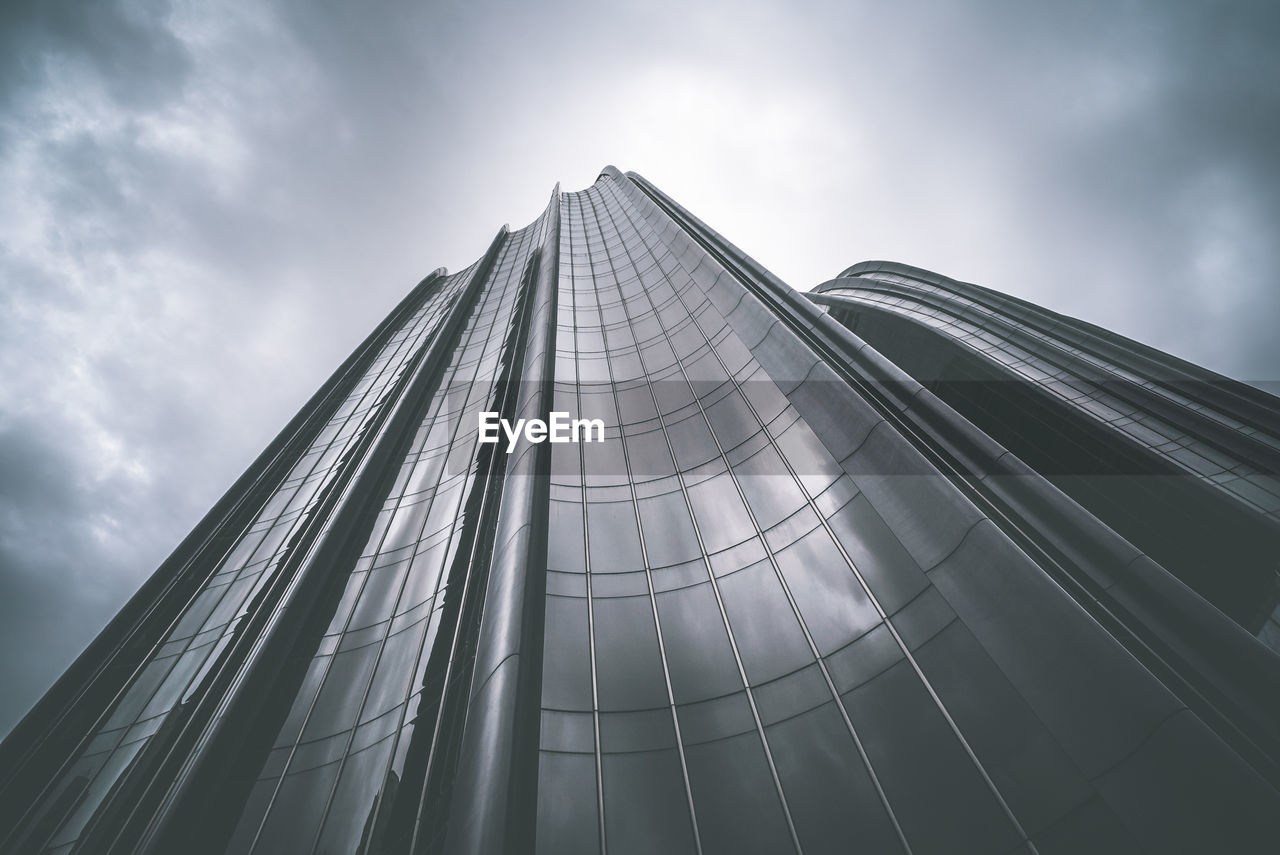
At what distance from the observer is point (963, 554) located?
334 inches

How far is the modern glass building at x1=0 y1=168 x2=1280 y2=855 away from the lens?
655 centimetres

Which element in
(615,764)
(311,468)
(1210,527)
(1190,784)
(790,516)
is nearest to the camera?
(1190,784)

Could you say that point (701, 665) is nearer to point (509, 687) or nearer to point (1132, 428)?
point (509, 687)

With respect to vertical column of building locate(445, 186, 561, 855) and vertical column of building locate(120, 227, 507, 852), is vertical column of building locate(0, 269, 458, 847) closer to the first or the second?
vertical column of building locate(120, 227, 507, 852)

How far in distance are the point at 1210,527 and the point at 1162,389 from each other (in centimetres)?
724

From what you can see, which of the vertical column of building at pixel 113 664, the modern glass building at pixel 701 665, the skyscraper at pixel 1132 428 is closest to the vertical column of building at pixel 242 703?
the modern glass building at pixel 701 665

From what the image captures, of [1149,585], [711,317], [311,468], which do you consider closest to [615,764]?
[1149,585]

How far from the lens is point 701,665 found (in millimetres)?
9484

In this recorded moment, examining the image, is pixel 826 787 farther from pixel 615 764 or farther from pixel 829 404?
pixel 829 404

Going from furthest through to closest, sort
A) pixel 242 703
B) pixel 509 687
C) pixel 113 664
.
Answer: pixel 113 664, pixel 242 703, pixel 509 687

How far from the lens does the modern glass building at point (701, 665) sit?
21.5ft

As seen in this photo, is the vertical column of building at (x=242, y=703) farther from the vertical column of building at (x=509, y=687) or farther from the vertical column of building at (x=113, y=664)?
the vertical column of building at (x=509, y=687)

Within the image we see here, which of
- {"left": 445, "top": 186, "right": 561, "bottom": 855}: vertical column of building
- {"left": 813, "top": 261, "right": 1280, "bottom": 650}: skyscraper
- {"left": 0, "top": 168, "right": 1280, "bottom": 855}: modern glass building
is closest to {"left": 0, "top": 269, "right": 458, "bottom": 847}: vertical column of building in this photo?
{"left": 0, "top": 168, "right": 1280, "bottom": 855}: modern glass building

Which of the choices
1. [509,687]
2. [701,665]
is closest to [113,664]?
[509,687]
